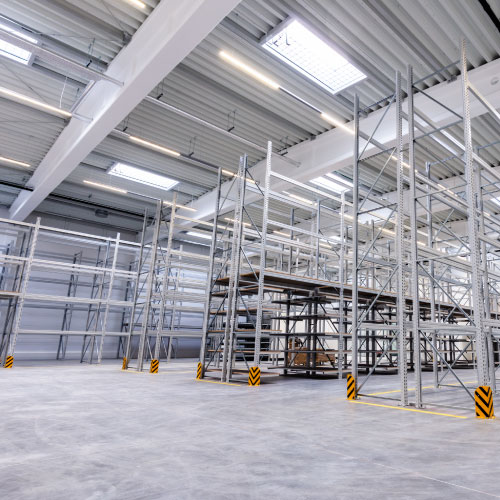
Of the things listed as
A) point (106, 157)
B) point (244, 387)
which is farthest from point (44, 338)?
point (244, 387)

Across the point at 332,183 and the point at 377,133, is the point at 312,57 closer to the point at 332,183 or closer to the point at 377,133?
the point at 377,133

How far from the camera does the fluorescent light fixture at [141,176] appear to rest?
16906 millimetres

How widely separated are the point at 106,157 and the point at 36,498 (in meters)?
14.8

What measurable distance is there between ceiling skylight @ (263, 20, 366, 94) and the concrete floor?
815 cm

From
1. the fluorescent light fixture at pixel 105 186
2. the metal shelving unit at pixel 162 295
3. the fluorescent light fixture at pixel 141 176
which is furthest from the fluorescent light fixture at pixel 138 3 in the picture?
the fluorescent light fixture at pixel 105 186

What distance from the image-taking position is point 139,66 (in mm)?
9391

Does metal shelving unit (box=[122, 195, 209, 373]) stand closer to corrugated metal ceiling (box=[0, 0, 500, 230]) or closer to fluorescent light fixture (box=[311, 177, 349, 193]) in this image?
corrugated metal ceiling (box=[0, 0, 500, 230])

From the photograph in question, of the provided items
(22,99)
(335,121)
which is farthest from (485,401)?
(22,99)

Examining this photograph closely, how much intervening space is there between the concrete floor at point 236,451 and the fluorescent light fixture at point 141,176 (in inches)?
449

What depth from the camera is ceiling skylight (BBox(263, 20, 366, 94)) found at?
9469mm

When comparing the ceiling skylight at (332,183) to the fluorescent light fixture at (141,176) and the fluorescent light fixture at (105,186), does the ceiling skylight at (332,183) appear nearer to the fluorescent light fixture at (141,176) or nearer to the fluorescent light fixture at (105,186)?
the fluorescent light fixture at (141,176)

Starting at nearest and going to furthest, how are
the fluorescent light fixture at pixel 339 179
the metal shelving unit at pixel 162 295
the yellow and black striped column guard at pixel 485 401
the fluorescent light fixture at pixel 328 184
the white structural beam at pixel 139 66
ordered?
the yellow and black striped column guard at pixel 485 401 → the white structural beam at pixel 139 66 → the metal shelving unit at pixel 162 295 → the fluorescent light fixture at pixel 339 179 → the fluorescent light fixture at pixel 328 184

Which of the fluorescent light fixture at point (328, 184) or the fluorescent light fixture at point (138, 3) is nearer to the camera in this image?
the fluorescent light fixture at point (138, 3)

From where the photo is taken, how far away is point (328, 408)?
6.95 m
